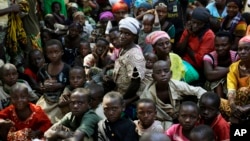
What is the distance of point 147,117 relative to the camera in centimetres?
474

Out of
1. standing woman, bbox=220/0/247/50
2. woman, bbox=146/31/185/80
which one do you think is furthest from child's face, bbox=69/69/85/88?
standing woman, bbox=220/0/247/50

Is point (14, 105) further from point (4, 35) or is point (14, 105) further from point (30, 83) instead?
point (4, 35)

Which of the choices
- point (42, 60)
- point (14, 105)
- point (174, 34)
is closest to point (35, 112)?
point (14, 105)

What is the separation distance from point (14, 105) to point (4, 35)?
159cm

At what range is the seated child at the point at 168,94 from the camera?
5148 mm

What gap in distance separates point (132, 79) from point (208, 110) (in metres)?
0.97

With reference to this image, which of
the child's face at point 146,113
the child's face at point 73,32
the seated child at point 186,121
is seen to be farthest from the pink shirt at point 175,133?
the child's face at point 73,32

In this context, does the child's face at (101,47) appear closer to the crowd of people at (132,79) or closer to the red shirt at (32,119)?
the crowd of people at (132,79)

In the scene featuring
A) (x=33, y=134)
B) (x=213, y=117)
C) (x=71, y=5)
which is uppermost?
(x=71, y=5)

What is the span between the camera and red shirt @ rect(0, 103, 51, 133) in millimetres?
5285

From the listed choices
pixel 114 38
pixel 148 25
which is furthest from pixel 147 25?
pixel 114 38

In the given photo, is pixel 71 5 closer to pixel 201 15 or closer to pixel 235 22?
pixel 201 15

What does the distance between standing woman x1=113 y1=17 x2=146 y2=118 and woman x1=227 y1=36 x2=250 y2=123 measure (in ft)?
3.06

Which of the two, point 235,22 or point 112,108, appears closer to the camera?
point 112,108
